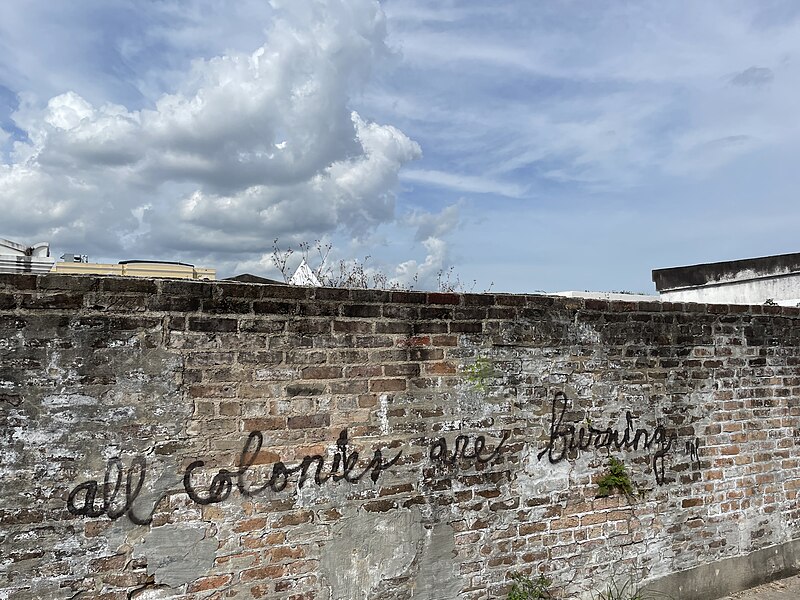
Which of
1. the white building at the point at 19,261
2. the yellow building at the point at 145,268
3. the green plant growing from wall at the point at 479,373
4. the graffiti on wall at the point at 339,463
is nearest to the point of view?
the graffiti on wall at the point at 339,463

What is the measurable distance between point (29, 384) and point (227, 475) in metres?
1.02

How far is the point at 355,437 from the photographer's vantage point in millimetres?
3461

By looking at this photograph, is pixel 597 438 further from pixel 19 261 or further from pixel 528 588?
pixel 19 261

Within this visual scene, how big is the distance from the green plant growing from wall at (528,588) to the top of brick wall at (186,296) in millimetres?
1771

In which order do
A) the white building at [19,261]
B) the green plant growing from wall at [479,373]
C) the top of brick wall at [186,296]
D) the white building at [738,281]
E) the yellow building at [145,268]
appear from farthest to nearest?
→ 1. the white building at [738,281]
2. the yellow building at [145,268]
3. the white building at [19,261]
4. the green plant growing from wall at [479,373]
5. the top of brick wall at [186,296]

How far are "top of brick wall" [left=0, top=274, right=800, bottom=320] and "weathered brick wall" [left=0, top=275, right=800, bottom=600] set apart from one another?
1 centimetres

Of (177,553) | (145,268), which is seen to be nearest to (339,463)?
(177,553)

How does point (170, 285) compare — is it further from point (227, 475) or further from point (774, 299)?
point (774, 299)

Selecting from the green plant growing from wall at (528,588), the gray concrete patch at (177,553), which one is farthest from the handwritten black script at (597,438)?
the gray concrete patch at (177,553)

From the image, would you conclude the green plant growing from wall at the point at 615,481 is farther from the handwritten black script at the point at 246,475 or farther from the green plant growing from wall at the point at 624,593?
the handwritten black script at the point at 246,475

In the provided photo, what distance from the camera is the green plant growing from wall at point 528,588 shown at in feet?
12.8

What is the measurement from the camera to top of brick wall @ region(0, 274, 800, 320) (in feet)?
8.94

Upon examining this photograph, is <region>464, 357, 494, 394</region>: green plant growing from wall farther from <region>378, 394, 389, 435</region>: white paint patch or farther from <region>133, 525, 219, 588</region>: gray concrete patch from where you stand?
<region>133, 525, 219, 588</region>: gray concrete patch

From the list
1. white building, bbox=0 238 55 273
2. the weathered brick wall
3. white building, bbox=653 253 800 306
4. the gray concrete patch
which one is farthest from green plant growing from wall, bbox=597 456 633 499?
white building, bbox=653 253 800 306
